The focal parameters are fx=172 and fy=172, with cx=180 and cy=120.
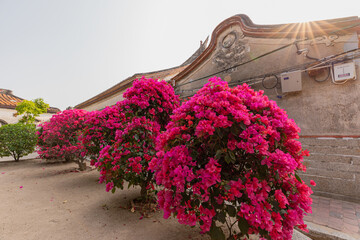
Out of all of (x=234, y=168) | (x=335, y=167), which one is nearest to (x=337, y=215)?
(x=335, y=167)

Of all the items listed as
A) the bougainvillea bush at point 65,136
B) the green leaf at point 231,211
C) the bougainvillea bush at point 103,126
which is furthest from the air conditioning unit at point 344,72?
the bougainvillea bush at point 65,136

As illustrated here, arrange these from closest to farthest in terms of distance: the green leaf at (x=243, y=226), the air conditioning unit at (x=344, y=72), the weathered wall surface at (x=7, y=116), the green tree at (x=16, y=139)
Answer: the green leaf at (x=243, y=226)
the air conditioning unit at (x=344, y=72)
the green tree at (x=16, y=139)
the weathered wall surface at (x=7, y=116)

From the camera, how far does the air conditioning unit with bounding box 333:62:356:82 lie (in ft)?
13.7

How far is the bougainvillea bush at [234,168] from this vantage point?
174cm

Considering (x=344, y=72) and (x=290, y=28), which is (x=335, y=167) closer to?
(x=344, y=72)

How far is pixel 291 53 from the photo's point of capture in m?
5.24

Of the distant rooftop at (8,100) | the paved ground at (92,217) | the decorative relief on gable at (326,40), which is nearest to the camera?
the paved ground at (92,217)

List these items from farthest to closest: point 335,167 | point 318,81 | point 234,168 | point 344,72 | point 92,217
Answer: point 318,81, point 335,167, point 344,72, point 92,217, point 234,168

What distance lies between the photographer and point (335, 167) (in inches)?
173

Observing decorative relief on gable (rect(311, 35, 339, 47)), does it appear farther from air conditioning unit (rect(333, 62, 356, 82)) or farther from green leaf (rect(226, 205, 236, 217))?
green leaf (rect(226, 205, 236, 217))

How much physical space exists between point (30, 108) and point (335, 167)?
24798 millimetres

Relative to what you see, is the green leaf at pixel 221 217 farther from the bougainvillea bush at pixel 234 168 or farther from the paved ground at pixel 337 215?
the paved ground at pixel 337 215

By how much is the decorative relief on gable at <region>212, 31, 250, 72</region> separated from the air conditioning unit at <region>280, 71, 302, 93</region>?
167 cm

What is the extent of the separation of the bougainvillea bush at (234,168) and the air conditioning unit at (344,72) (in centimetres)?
366
